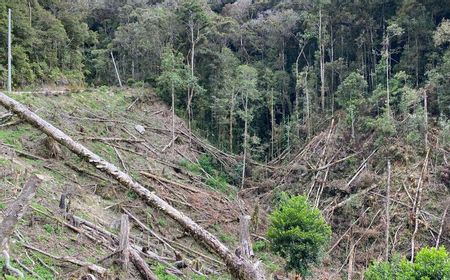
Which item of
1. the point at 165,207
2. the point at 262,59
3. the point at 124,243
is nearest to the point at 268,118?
the point at 262,59

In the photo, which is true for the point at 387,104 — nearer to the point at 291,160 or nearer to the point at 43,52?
the point at 291,160

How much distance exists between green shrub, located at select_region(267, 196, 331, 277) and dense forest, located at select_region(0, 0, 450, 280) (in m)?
0.04

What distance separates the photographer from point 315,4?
26297 mm

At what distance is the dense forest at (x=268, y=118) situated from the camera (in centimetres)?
1433

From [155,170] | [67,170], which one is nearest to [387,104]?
[155,170]

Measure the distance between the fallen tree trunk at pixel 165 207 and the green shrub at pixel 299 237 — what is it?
726cm

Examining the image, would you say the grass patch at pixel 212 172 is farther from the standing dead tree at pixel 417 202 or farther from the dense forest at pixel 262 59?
the standing dead tree at pixel 417 202

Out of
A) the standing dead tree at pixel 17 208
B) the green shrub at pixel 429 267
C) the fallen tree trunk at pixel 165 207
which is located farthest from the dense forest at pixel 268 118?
the standing dead tree at pixel 17 208

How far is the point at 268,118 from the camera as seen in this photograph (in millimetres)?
29062

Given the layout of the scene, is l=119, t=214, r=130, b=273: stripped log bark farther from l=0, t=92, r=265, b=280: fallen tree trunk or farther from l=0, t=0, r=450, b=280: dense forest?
l=0, t=0, r=450, b=280: dense forest

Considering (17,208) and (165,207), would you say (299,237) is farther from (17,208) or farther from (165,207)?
(17,208)

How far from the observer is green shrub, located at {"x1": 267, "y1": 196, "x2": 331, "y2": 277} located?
44.3 feet

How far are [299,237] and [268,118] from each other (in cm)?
1614

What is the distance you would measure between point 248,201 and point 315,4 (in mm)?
12563
